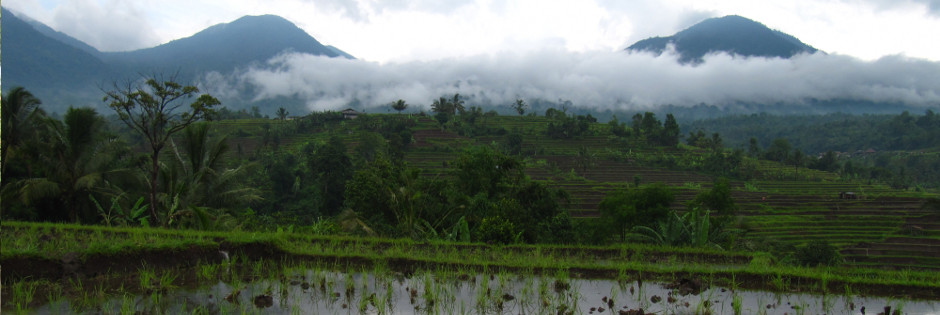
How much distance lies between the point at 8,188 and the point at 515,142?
3655cm

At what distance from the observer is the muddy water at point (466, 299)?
15.3 feet

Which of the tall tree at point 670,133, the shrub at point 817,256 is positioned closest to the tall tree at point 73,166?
the shrub at point 817,256

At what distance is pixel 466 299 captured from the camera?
5125mm

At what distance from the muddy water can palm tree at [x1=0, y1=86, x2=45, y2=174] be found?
358 inches

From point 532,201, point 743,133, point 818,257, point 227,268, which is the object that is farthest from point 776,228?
point 743,133

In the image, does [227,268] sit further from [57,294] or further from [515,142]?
[515,142]

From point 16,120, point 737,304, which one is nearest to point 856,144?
point 737,304

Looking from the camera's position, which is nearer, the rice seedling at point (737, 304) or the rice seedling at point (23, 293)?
the rice seedling at point (23, 293)

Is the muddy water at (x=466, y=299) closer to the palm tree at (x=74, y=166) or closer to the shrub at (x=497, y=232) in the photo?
the shrub at (x=497, y=232)

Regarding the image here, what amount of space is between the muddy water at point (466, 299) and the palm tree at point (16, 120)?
9089 millimetres

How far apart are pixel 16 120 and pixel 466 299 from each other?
1163 cm

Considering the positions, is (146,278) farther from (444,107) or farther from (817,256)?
(444,107)

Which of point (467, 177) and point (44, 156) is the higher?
point (44, 156)

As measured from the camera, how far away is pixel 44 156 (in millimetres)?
10781
